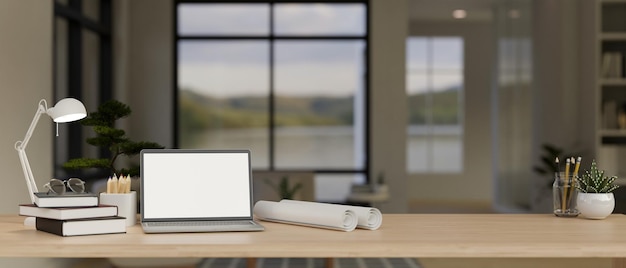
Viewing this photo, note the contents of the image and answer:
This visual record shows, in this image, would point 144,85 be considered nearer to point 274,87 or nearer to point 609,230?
point 274,87

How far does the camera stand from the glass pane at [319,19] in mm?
8125

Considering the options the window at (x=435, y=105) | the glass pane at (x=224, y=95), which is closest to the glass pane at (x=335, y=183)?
the glass pane at (x=224, y=95)

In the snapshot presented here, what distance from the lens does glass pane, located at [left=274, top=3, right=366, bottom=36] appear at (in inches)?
320

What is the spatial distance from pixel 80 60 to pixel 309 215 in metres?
4.82

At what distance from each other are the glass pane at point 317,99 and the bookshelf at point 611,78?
232cm

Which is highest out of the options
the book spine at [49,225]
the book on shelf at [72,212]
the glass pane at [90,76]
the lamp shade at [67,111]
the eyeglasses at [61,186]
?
the glass pane at [90,76]

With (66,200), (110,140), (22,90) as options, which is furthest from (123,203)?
(22,90)

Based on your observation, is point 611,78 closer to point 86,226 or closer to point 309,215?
point 309,215

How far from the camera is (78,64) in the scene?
6.59 meters

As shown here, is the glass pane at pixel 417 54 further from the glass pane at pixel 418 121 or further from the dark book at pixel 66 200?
the dark book at pixel 66 200

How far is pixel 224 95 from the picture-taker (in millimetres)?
8227

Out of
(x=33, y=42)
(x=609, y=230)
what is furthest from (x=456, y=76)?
(x=609, y=230)

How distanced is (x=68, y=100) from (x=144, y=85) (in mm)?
5733

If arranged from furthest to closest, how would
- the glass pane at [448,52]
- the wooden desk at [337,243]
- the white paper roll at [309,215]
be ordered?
the glass pane at [448,52], the white paper roll at [309,215], the wooden desk at [337,243]
